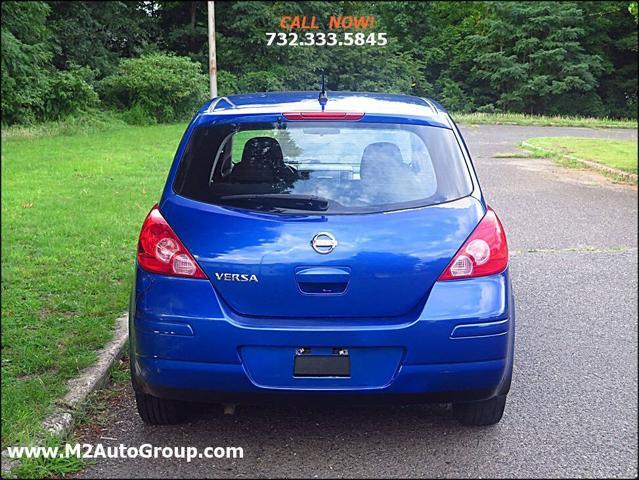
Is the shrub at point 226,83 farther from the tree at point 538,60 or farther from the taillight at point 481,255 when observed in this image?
the taillight at point 481,255

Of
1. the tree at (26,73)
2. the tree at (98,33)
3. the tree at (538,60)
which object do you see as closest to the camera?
the tree at (26,73)

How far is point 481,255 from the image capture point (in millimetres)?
3139

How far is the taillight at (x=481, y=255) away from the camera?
3.08m

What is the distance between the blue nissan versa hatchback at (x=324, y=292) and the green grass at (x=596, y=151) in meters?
11.0

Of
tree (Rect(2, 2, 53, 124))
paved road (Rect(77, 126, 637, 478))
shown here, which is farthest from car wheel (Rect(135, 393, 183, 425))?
tree (Rect(2, 2, 53, 124))

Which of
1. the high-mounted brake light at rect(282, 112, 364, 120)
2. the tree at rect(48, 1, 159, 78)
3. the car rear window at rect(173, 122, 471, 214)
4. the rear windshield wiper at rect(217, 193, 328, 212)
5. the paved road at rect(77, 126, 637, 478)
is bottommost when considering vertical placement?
the paved road at rect(77, 126, 637, 478)

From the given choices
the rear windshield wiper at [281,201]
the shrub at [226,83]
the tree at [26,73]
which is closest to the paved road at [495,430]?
the rear windshield wiper at [281,201]

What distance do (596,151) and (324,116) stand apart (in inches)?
610

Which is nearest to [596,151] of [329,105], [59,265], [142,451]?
[59,265]

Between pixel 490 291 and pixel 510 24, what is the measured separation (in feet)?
156

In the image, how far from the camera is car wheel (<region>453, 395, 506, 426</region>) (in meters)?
3.44

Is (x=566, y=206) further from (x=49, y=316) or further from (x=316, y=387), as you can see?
(x=316, y=387)

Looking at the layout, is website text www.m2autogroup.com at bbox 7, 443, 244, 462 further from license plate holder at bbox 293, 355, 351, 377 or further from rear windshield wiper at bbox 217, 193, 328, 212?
rear windshield wiper at bbox 217, 193, 328, 212

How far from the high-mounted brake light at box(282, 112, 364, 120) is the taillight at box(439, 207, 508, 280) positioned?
0.76 m
